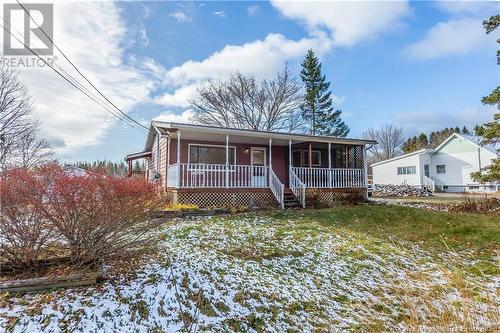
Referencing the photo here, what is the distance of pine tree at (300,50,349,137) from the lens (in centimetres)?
3300

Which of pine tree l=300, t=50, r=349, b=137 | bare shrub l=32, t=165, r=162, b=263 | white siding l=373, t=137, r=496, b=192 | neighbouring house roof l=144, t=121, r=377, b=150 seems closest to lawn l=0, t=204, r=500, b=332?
bare shrub l=32, t=165, r=162, b=263

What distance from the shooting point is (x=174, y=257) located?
5133 millimetres

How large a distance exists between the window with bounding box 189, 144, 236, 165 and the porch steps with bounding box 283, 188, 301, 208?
329cm

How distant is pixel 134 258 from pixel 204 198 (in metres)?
6.76

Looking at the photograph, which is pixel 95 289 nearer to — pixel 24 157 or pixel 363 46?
pixel 363 46

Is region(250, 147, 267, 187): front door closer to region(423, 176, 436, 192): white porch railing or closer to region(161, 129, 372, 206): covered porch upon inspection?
region(161, 129, 372, 206): covered porch

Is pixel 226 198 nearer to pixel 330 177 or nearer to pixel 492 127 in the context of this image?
pixel 330 177

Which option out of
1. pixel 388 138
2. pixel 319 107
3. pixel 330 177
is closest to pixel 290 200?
pixel 330 177

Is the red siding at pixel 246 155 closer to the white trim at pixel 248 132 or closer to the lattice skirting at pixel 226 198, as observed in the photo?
the white trim at pixel 248 132

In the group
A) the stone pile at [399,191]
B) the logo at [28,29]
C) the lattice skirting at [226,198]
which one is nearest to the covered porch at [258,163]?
the lattice skirting at [226,198]

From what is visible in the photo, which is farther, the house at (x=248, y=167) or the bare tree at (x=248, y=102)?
the bare tree at (x=248, y=102)

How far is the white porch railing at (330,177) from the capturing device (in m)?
13.7

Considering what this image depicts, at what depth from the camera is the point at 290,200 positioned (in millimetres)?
12664

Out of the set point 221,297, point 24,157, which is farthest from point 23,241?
point 24,157
